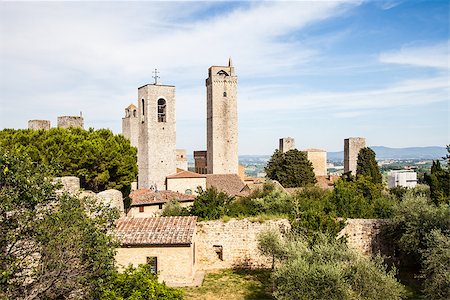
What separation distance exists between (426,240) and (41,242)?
1251 cm

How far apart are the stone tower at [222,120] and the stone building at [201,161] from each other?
195cm

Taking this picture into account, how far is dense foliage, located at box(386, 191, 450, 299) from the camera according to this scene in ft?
34.0

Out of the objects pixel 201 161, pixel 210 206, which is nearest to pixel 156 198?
pixel 210 206

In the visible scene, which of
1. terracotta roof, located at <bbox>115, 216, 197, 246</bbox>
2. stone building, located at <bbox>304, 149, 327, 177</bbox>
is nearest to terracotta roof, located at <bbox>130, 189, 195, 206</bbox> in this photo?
terracotta roof, located at <bbox>115, 216, 197, 246</bbox>

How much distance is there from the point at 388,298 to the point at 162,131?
3920 cm

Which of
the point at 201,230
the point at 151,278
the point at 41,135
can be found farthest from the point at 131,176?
the point at 151,278

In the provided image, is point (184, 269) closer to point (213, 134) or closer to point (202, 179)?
point (202, 179)

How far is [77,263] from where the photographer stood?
24.7 ft

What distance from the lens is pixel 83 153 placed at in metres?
23.2

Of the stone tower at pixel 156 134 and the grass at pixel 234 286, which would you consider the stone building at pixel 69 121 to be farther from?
the grass at pixel 234 286

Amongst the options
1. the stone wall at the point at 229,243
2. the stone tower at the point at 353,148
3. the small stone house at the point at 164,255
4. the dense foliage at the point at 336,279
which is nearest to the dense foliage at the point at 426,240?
the dense foliage at the point at 336,279

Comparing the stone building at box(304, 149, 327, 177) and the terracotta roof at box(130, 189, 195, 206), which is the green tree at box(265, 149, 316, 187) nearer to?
the stone building at box(304, 149, 327, 177)

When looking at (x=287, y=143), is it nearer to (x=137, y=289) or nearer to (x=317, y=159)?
(x=317, y=159)

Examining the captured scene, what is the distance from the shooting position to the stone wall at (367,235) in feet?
54.1
